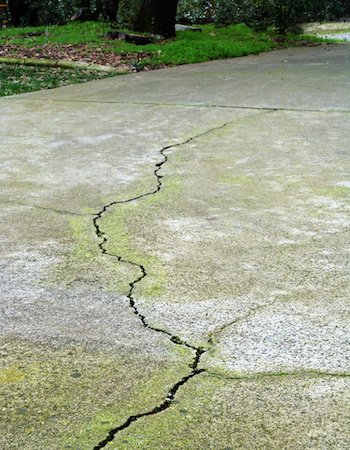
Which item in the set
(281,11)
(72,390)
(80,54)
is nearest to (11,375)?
(72,390)

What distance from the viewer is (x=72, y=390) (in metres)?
1.92

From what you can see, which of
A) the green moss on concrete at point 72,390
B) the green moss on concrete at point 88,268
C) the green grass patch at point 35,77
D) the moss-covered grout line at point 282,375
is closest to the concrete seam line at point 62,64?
the green grass patch at point 35,77

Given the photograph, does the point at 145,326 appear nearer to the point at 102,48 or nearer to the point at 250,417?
the point at 250,417

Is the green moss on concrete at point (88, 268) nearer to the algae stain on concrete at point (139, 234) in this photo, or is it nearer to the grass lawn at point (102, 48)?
the algae stain on concrete at point (139, 234)

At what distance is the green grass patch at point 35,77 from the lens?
845 centimetres

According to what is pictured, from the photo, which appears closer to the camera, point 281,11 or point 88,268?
point 88,268

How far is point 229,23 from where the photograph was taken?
1659 cm

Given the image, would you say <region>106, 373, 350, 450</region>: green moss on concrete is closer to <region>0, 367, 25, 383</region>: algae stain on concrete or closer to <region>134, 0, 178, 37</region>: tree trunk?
<region>0, 367, 25, 383</region>: algae stain on concrete

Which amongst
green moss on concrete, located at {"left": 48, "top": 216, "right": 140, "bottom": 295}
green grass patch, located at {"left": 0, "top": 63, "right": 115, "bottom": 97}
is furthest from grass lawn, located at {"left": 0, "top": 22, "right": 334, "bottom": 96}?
green moss on concrete, located at {"left": 48, "top": 216, "right": 140, "bottom": 295}

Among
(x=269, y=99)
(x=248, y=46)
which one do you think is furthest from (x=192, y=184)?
(x=248, y=46)

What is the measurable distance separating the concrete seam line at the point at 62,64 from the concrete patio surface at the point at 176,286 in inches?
187

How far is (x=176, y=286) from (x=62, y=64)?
356 inches

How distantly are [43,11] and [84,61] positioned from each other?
364 inches

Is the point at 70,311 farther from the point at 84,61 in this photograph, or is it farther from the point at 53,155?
the point at 84,61
